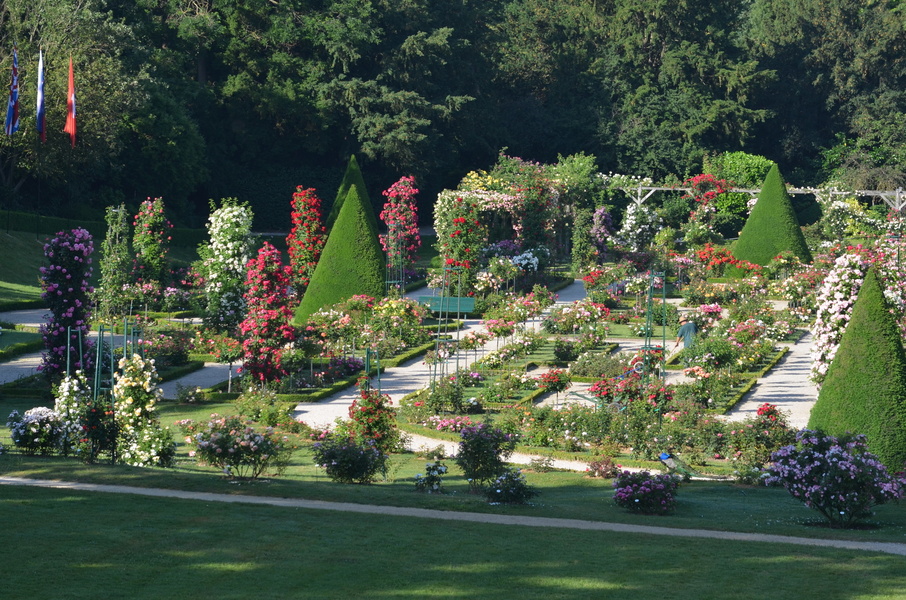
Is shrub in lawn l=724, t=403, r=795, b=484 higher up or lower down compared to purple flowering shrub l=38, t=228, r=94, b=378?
lower down

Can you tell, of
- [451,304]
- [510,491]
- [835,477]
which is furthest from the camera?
[451,304]

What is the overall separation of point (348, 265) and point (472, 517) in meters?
18.4

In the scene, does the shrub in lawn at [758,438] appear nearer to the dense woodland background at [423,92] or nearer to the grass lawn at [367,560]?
the grass lawn at [367,560]

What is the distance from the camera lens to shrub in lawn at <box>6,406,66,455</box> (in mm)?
16766

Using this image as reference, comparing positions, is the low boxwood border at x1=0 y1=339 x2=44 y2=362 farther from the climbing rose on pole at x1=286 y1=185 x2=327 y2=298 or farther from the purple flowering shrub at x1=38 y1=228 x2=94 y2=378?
the climbing rose on pole at x1=286 y1=185 x2=327 y2=298

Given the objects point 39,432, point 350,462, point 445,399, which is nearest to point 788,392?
point 445,399

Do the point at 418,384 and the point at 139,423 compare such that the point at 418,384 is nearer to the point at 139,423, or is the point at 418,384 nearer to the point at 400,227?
the point at 139,423

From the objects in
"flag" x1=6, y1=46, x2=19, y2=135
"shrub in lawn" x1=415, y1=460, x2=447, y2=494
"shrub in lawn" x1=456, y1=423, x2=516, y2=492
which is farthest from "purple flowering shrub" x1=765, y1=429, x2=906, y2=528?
"flag" x1=6, y1=46, x2=19, y2=135

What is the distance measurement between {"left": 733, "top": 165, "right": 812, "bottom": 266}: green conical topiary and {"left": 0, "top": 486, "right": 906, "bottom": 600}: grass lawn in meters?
28.4

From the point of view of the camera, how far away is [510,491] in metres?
14.4

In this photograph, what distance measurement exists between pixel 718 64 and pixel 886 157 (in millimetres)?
9202

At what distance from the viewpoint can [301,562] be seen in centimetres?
1147

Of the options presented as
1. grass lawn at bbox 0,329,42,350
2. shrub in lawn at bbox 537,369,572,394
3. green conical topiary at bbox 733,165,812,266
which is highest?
green conical topiary at bbox 733,165,812,266

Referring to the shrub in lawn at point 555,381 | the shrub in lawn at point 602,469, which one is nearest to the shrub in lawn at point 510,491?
the shrub in lawn at point 602,469
